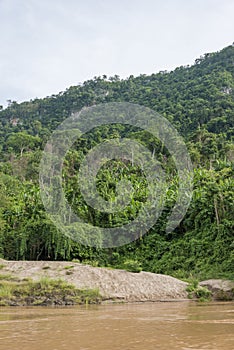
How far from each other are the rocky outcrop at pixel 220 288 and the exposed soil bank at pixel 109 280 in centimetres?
198

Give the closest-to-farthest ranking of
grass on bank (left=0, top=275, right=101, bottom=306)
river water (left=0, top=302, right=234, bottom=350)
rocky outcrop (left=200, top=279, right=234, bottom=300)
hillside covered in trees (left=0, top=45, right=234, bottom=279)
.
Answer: river water (left=0, top=302, right=234, bottom=350) < grass on bank (left=0, top=275, right=101, bottom=306) < rocky outcrop (left=200, top=279, right=234, bottom=300) < hillside covered in trees (left=0, top=45, right=234, bottom=279)

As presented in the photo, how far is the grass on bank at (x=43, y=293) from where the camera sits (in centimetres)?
1936

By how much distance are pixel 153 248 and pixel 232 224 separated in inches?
269

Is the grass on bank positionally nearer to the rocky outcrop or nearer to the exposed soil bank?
the exposed soil bank

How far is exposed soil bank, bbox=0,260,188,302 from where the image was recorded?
20797mm

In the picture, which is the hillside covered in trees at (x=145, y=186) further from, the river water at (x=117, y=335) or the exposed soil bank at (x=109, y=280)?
the river water at (x=117, y=335)

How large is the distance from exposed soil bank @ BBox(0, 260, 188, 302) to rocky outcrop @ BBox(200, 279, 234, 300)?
198 centimetres

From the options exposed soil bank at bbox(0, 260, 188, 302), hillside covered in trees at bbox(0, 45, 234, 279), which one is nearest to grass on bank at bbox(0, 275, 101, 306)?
exposed soil bank at bbox(0, 260, 188, 302)

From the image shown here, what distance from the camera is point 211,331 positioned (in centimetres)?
888

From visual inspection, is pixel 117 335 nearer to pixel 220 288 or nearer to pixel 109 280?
pixel 109 280

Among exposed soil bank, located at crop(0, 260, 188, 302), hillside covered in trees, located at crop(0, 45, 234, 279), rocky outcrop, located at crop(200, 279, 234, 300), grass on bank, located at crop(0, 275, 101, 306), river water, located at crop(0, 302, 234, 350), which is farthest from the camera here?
hillside covered in trees, located at crop(0, 45, 234, 279)

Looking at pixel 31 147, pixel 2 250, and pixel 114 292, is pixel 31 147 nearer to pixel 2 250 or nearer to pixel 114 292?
pixel 2 250

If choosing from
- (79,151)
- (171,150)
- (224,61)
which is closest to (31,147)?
(79,151)

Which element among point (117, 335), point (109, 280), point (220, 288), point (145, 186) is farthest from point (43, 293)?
point (145, 186)
